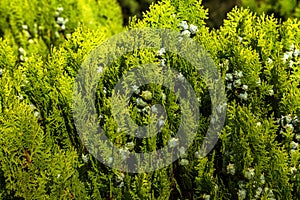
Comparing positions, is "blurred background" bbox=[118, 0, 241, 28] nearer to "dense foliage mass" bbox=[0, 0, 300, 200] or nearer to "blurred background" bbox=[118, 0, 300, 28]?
"blurred background" bbox=[118, 0, 300, 28]

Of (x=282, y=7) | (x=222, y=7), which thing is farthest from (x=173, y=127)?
(x=222, y=7)

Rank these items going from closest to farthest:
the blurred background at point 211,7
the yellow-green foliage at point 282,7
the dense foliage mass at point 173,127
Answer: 1. the dense foliage mass at point 173,127
2. the yellow-green foliage at point 282,7
3. the blurred background at point 211,7

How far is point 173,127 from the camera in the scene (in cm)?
311

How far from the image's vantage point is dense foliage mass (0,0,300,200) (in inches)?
118

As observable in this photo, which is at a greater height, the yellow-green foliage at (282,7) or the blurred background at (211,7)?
the yellow-green foliage at (282,7)

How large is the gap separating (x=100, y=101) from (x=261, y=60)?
1.01m

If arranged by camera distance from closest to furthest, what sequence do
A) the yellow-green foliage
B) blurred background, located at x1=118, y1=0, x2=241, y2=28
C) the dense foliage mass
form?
the dense foliage mass < the yellow-green foliage < blurred background, located at x1=118, y1=0, x2=241, y2=28

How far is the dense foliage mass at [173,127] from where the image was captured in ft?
9.85

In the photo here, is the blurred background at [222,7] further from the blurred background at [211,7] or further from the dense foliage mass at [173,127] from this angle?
the dense foliage mass at [173,127]

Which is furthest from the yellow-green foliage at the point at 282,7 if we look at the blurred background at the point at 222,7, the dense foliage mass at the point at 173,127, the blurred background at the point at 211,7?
the dense foliage mass at the point at 173,127

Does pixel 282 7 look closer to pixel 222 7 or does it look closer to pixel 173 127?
pixel 222 7

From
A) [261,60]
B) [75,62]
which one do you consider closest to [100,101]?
[75,62]

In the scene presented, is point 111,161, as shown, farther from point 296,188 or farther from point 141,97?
point 296,188

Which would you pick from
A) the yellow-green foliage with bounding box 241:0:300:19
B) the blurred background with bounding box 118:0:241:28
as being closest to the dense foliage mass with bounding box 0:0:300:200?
the yellow-green foliage with bounding box 241:0:300:19
